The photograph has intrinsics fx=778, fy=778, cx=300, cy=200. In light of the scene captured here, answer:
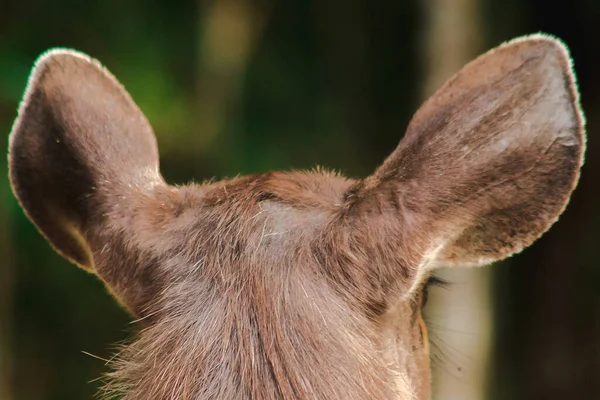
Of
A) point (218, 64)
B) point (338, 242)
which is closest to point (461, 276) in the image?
point (218, 64)

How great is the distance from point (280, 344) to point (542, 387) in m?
6.90

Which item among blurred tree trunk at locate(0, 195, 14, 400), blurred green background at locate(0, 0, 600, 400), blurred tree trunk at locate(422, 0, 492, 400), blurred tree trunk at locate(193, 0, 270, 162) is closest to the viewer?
blurred tree trunk at locate(422, 0, 492, 400)

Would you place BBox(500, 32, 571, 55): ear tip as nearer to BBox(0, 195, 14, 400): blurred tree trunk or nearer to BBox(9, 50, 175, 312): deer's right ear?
BBox(9, 50, 175, 312): deer's right ear

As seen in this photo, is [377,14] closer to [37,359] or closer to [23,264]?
[23,264]

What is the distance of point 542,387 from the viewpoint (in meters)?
7.96

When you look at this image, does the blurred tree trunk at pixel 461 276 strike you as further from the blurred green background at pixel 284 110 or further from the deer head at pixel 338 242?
the deer head at pixel 338 242

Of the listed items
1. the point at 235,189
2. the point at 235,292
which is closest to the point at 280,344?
the point at 235,292

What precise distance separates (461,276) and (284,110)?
3.85 meters

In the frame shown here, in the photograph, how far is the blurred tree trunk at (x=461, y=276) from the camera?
19.9ft

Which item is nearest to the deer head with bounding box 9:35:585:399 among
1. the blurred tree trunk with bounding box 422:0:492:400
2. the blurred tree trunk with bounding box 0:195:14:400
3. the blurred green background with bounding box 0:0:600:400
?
the blurred tree trunk with bounding box 422:0:492:400

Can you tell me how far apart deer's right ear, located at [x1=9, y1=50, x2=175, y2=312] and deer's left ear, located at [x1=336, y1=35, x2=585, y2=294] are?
69 cm

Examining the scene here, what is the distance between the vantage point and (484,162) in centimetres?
189

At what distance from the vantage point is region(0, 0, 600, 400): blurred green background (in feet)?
24.5

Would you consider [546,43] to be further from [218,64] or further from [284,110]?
[284,110]
